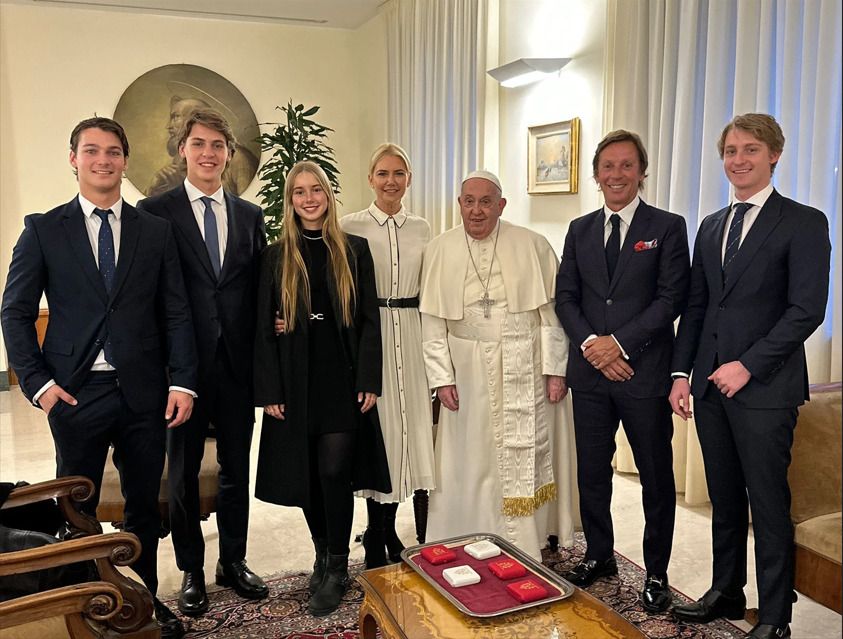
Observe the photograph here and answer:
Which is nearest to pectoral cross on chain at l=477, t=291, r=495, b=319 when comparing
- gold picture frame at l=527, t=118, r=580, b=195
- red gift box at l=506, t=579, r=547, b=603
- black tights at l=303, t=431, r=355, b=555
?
black tights at l=303, t=431, r=355, b=555

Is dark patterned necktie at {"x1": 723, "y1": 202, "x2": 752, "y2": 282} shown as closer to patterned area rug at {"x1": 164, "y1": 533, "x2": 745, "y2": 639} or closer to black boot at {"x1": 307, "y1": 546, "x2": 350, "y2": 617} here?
patterned area rug at {"x1": 164, "y1": 533, "x2": 745, "y2": 639}

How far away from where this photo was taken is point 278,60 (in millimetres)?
7863

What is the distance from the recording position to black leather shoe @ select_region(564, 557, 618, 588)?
312cm

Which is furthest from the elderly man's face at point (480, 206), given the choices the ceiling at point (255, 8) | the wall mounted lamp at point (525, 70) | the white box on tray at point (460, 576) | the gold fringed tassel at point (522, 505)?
the ceiling at point (255, 8)

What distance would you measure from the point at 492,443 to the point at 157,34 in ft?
19.5

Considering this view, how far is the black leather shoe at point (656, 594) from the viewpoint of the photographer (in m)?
2.94

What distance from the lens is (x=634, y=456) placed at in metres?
3.03

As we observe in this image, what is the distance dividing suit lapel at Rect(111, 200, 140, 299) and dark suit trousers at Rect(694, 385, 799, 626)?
6.62ft

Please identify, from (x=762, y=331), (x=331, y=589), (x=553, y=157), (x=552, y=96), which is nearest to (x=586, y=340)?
(x=762, y=331)

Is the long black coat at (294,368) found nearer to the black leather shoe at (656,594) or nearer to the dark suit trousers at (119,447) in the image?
the dark suit trousers at (119,447)

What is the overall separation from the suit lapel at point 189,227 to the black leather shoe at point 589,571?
6.03 feet

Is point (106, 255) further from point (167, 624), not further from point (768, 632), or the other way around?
point (768, 632)

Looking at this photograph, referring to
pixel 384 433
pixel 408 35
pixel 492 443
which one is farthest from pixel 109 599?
pixel 408 35

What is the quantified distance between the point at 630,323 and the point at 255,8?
5.74m
